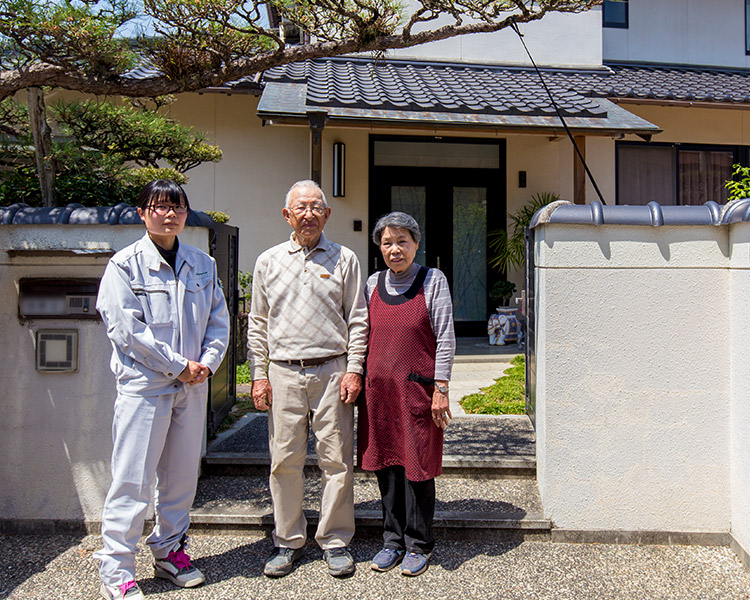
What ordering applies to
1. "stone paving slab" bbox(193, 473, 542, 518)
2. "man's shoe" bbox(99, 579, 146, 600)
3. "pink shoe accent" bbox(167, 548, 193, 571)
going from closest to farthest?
"man's shoe" bbox(99, 579, 146, 600) → "pink shoe accent" bbox(167, 548, 193, 571) → "stone paving slab" bbox(193, 473, 542, 518)

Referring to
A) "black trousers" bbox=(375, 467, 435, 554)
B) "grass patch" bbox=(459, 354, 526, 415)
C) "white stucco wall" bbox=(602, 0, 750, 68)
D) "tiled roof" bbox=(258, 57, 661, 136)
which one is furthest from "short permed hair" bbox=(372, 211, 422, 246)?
"white stucco wall" bbox=(602, 0, 750, 68)

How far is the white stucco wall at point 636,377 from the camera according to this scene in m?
3.48

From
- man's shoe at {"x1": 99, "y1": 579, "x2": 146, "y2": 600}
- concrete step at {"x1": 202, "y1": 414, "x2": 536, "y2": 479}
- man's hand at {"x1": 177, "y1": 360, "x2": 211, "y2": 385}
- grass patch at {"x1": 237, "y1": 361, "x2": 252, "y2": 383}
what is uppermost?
man's hand at {"x1": 177, "y1": 360, "x2": 211, "y2": 385}

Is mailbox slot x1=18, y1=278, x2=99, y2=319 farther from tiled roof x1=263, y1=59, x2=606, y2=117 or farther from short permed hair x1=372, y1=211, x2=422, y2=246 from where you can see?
tiled roof x1=263, y1=59, x2=606, y2=117

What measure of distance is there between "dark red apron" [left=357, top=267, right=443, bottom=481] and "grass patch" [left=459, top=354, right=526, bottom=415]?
2.41 meters

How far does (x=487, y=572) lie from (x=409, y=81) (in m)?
6.63

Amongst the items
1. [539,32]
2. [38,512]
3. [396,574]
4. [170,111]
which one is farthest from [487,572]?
[539,32]

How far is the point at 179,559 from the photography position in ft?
10.3

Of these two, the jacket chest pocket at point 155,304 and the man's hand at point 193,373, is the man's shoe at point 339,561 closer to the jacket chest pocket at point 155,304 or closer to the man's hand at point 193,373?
the man's hand at point 193,373

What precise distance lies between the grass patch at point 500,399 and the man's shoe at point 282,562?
8.49 ft

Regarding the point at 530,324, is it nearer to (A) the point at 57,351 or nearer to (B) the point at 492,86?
(A) the point at 57,351

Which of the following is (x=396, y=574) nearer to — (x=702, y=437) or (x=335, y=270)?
(x=335, y=270)

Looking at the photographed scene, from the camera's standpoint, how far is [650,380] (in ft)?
11.5

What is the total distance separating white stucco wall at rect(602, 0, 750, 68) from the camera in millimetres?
10492
